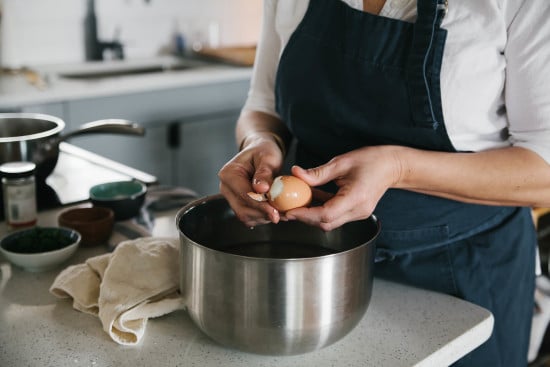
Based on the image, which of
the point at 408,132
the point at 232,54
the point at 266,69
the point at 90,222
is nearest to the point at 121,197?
the point at 90,222

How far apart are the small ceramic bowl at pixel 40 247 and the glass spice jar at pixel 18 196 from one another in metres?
0.11

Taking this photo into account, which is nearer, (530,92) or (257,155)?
(530,92)

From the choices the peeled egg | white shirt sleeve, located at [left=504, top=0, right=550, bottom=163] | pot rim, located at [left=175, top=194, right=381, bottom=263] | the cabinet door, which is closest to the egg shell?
the peeled egg

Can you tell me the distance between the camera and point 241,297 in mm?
825

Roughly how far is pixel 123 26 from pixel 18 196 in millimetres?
2333

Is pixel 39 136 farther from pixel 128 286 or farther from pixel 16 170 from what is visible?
pixel 128 286

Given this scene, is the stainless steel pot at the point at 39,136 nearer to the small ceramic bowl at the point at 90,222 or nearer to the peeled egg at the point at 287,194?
the small ceramic bowl at the point at 90,222

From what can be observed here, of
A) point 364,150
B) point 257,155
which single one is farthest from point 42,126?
point 364,150

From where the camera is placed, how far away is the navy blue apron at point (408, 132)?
3.43ft

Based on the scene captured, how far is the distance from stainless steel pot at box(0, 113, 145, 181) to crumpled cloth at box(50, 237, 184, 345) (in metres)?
0.39

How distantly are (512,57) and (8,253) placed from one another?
86 centimetres

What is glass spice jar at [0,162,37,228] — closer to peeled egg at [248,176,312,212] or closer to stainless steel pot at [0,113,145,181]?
stainless steel pot at [0,113,145,181]

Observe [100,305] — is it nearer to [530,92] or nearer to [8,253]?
[8,253]

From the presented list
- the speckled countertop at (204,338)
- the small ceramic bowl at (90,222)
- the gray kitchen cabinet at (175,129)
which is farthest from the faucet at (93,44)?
the speckled countertop at (204,338)
